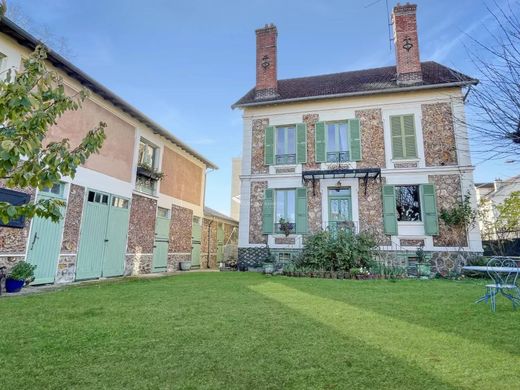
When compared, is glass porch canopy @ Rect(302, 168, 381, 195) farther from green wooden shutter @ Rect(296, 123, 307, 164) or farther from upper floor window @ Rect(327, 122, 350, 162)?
green wooden shutter @ Rect(296, 123, 307, 164)

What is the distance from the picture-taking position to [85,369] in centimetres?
231

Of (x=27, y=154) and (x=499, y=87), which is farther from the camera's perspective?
(x=499, y=87)

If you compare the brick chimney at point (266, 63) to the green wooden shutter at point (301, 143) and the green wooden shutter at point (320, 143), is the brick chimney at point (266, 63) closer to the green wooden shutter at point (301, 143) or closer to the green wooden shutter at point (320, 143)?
the green wooden shutter at point (301, 143)

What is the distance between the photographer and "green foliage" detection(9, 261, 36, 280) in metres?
6.20

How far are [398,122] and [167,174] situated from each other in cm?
955

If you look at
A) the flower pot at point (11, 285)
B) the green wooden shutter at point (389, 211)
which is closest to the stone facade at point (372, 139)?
the green wooden shutter at point (389, 211)

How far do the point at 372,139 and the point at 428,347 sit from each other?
32.8 ft

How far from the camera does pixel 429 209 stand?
35.2 ft

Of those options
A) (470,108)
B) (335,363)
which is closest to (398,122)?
(470,108)

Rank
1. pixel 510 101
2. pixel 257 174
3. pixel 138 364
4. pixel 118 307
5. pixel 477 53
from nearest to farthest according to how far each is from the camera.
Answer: pixel 138 364 → pixel 510 101 → pixel 477 53 → pixel 118 307 → pixel 257 174

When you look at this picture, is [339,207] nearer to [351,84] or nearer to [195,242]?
[351,84]

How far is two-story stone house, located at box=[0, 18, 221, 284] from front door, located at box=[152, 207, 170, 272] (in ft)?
0.13

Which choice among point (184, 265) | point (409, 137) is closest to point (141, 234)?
point (184, 265)

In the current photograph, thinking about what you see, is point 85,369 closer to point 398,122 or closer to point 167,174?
point 167,174
